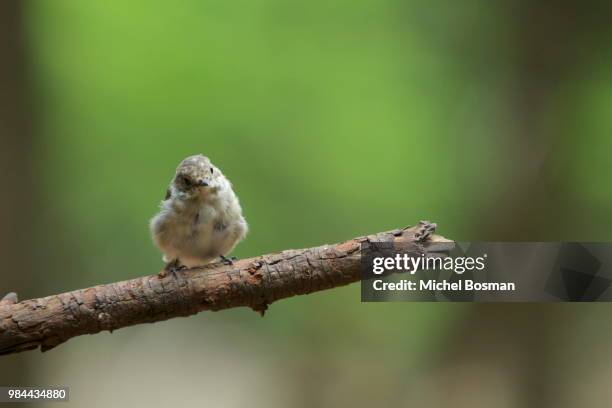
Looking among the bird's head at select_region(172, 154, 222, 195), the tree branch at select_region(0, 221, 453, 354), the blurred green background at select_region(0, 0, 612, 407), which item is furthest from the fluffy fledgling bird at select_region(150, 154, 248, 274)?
the blurred green background at select_region(0, 0, 612, 407)

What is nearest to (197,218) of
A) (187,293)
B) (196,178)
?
(196,178)

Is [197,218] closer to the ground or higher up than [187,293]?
higher up

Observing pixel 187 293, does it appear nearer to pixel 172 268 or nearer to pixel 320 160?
pixel 172 268

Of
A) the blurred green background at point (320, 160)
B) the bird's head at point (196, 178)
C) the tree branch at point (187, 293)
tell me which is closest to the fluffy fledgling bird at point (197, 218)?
the bird's head at point (196, 178)

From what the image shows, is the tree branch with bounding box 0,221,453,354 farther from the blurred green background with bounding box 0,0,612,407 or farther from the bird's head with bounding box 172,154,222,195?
the blurred green background with bounding box 0,0,612,407

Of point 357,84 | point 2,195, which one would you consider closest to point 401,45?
point 357,84

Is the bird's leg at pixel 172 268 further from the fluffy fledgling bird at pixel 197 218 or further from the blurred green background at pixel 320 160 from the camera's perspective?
the blurred green background at pixel 320 160
